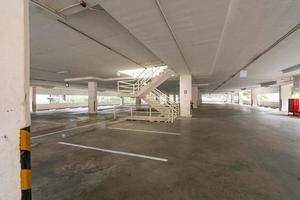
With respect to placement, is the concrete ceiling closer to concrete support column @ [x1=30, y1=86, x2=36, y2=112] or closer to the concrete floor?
the concrete floor

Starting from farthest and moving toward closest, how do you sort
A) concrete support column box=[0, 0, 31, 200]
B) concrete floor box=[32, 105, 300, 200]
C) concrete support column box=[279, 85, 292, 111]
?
concrete support column box=[279, 85, 292, 111] → concrete floor box=[32, 105, 300, 200] → concrete support column box=[0, 0, 31, 200]

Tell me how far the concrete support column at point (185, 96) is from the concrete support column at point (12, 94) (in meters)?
11.1

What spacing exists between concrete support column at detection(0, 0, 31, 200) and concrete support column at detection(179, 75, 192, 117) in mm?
11066

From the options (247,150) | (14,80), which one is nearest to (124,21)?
(14,80)

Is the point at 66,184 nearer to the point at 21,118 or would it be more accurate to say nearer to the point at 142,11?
the point at 21,118

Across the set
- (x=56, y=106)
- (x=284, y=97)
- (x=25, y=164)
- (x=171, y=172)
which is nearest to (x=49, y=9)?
(x=25, y=164)

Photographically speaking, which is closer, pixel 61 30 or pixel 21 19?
pixel 21 19

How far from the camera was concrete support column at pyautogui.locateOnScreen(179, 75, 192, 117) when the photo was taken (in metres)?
11.5

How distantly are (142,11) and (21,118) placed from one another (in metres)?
3.11

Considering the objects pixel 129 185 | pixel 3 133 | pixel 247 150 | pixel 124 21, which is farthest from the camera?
pixel 247 150

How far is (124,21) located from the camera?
11.8 feet

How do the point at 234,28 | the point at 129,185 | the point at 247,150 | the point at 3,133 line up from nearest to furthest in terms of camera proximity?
the point at 3,133, the point at 129,185, the point at 247,150, the point at 234,28

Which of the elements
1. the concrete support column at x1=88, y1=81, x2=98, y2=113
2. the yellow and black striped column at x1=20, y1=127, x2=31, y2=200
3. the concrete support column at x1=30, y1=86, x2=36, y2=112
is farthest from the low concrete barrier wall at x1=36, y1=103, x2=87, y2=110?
the yellow and black striped column at x1=20, y1=127, x2=31, y2=200

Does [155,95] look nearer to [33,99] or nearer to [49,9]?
[49,9]
